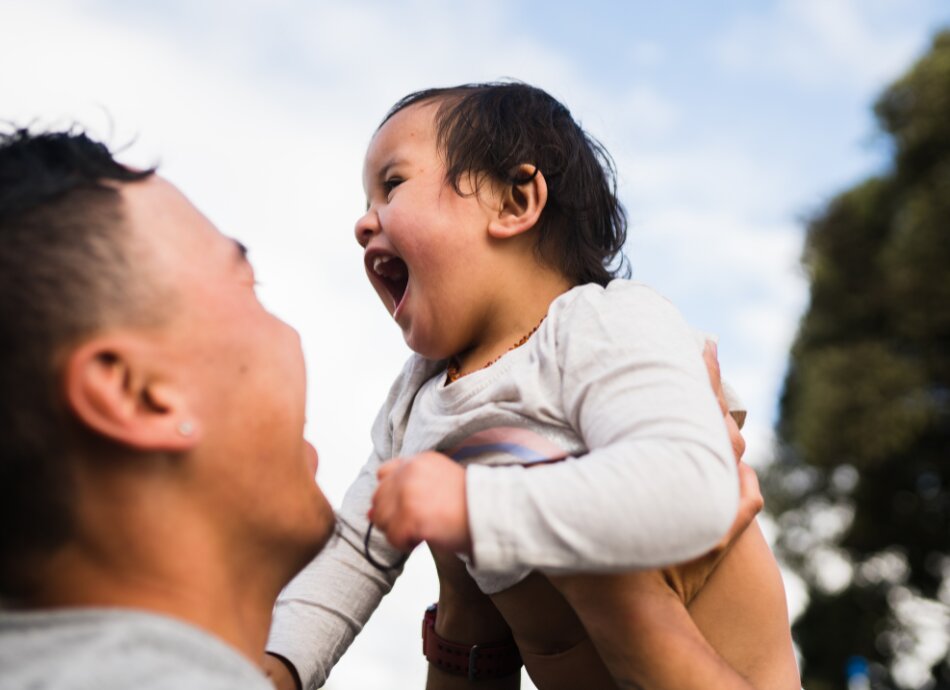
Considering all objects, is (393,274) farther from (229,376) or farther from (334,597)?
(229,376)

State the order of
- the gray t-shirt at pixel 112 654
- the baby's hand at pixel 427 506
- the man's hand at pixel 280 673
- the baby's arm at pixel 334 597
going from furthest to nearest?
the baby's arm at pixel 334 597
the man's hand at pixel 280 673
the baby's hand at pixel 427 506
the gray t-shirt at pixel 112 654

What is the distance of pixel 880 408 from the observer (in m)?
17.1

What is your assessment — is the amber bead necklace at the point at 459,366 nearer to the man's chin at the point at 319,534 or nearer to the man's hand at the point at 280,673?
the man's chin at the point at 319,534

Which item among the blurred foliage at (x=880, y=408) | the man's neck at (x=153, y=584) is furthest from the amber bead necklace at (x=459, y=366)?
the blurred foliage at (x=880, y=408)

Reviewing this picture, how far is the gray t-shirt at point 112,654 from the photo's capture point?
119cm

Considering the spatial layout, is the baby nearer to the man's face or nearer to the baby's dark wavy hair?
the baby's dark wavy hair

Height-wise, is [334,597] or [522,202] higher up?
[522,202]

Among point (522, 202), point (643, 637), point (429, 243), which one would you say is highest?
point (522, 202)

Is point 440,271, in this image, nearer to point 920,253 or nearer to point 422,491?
point 422,491

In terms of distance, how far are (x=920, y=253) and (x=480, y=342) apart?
16.6 metres

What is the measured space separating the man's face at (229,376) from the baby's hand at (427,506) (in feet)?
0.64

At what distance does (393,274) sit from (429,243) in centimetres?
26

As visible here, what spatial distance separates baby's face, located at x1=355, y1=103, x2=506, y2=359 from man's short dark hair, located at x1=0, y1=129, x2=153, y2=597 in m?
0.96

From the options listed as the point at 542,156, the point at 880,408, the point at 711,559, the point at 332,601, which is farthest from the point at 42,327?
the point at 880,408
